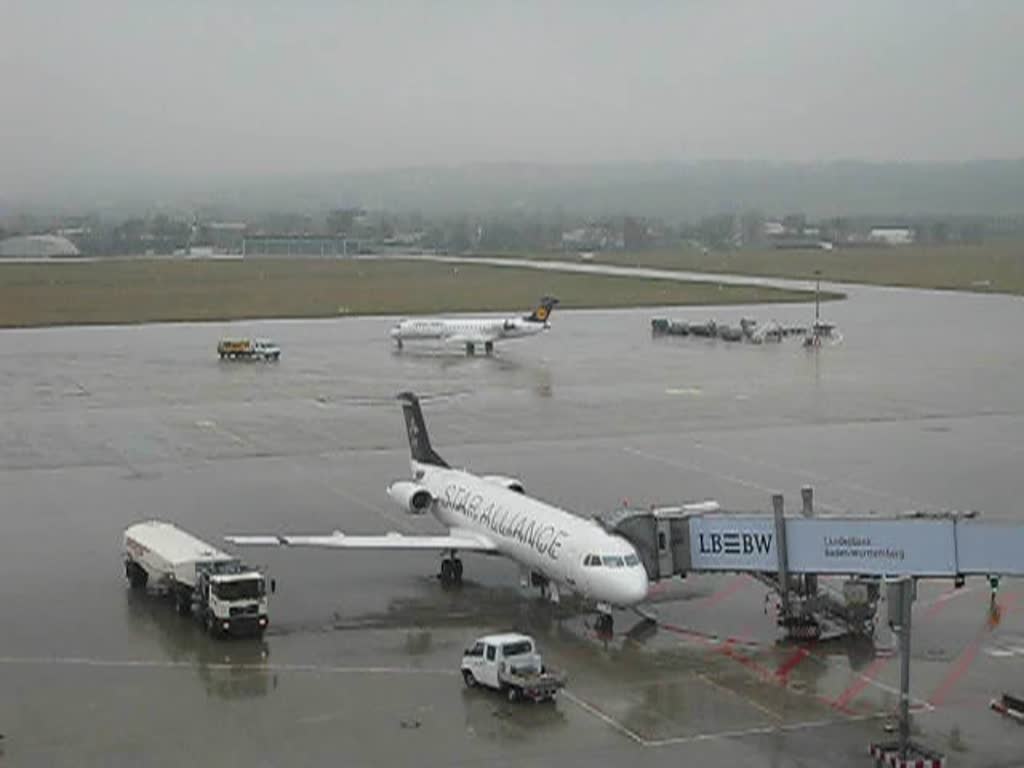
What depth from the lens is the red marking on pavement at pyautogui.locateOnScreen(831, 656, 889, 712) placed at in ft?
106

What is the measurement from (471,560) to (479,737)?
1603 centimetres

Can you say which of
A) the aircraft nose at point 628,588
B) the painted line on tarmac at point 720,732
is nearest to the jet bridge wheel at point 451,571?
the aircraft nose at point 628,588

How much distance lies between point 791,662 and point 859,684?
2057mm

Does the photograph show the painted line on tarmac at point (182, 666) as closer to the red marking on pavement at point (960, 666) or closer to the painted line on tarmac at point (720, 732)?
the painted line on tarmac at point (720, 732)

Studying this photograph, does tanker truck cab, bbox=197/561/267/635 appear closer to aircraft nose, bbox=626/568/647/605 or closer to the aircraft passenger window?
the aircraft passenger window

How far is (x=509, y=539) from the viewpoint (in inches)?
1613

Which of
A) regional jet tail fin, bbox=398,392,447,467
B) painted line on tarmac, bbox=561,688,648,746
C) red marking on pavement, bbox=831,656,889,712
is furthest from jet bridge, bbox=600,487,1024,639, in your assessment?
regional jet tail fin, bbox=398,392,447,467

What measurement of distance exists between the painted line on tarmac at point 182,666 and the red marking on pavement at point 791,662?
721cm

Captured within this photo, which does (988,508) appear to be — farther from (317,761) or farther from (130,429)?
(130,429)

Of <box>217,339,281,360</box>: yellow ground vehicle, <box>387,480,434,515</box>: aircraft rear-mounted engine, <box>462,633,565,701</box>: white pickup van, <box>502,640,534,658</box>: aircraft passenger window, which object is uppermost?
<box>387,480,434,515</box>: aircraft rear-mounted engine

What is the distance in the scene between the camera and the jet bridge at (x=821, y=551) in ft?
112

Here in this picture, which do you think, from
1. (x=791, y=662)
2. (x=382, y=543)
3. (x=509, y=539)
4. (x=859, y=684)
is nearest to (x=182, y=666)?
(x=382, y=543)

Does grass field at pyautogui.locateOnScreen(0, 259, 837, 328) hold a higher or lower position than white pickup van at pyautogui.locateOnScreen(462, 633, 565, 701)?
lower

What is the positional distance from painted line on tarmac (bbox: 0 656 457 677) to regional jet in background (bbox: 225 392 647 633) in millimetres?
4560
